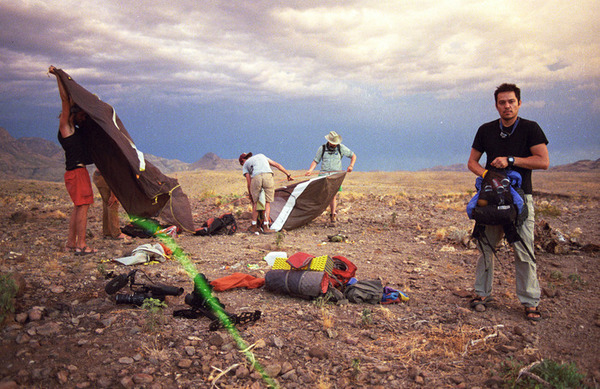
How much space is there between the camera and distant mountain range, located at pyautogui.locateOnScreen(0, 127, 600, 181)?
278ft

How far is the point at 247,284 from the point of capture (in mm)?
5074

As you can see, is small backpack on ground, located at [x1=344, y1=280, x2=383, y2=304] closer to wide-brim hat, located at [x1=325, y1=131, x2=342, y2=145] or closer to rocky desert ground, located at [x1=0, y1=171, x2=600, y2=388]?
rocky desert ground, located at [x1=0, y1=171, x2=600, y2=388]

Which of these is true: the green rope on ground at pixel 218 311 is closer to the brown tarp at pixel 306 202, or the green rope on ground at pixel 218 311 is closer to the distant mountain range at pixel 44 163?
the brown tarp at pixel 306 202

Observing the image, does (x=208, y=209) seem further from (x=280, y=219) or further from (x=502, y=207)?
(x=502, y=207)

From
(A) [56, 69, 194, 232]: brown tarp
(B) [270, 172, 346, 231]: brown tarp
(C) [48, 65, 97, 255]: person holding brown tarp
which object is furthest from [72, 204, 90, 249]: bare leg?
(B) [270, 172, 346, 231]: brown tarp

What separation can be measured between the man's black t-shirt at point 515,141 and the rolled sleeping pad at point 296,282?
2.36m

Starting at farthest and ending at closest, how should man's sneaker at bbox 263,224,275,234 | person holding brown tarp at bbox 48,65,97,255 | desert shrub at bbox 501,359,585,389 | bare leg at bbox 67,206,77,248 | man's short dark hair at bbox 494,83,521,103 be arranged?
1. man's sneaker at bbox 263,224,275,234
2. bare leg at bbox 67,206,77,248
3. person holding brown tarp at bbox 48,65,97,255
4. man's short dark hair at bbox 494,83,521,103
5. desert shrub at bbox 501,359,585,389

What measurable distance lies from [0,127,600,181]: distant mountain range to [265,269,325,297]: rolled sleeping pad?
66.6 meters

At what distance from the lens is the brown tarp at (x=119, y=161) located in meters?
6.17

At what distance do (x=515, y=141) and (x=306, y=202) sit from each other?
593cm

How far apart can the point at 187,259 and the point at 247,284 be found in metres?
1.80

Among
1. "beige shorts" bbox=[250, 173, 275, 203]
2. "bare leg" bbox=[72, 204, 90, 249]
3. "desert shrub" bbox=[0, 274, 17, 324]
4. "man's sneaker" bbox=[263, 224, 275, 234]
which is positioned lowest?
"man's sneaker" bbox=[263, 224, 275, 234]

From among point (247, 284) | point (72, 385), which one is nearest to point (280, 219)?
point (247, 284)

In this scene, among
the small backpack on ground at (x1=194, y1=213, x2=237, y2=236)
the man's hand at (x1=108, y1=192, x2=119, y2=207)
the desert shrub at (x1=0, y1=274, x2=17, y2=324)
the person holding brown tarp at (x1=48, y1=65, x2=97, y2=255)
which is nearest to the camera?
the desert shrub at (x1=0, y1=274, x2=17, y2=324)
